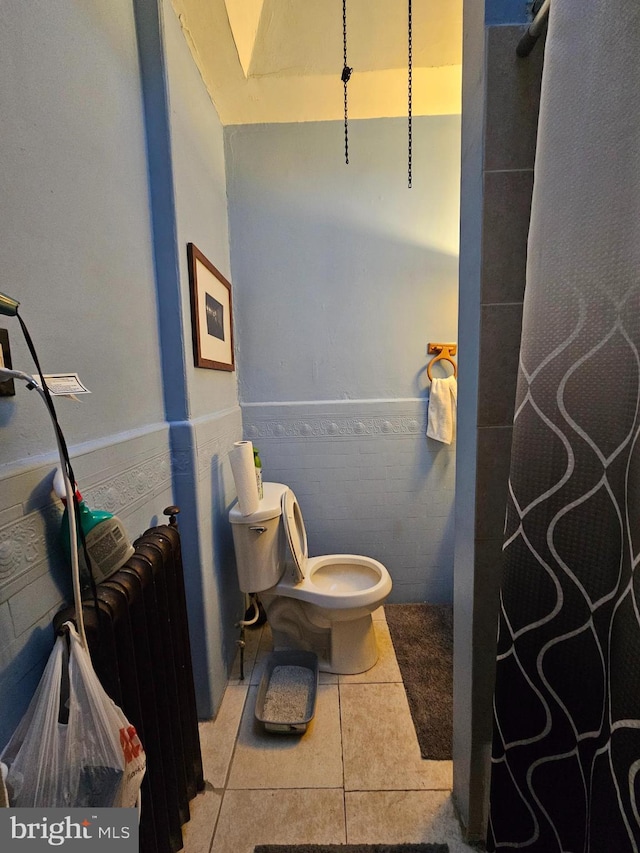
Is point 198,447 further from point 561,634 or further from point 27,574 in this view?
point 561,634

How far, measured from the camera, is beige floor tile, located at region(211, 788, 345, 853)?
2.90ft

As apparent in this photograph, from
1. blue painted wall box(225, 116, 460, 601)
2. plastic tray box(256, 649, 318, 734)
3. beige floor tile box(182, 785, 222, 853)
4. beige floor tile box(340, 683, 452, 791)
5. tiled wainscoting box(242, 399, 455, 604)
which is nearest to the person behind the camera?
beige floor tile box(182, 785, 222, 853)

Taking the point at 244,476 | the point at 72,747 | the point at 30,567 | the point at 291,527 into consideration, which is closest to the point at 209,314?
the point at 244,476

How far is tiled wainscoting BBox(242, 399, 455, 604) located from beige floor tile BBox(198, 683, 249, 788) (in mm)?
704

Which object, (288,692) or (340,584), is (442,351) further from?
(288,692)

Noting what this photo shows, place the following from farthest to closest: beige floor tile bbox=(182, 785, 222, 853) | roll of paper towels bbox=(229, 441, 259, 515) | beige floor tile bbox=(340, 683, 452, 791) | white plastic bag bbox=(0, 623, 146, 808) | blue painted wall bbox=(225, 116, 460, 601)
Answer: blue painted wall bbox=(225, 116, 460, 601) → roll of paper towels bbox=(229, 441, 259, 515) → beige floor tile bbox=(340, 683, 452, 791) → beige floor tile bbox=(182, 785, 222, 853) → white plastic bag bbox=(0, 623, 146, 808)

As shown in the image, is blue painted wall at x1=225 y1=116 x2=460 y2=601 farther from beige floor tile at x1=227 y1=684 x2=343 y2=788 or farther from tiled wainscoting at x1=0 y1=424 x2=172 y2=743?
tiled wainscoting at x1=0 y1=424 x2=172 y2=743

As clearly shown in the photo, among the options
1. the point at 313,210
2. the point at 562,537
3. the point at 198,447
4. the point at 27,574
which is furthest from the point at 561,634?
the point at 313,210

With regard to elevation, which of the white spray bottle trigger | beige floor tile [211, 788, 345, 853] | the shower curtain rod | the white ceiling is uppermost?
the white ceiling

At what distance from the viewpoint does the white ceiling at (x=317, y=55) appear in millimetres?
1239

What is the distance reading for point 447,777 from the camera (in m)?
1.03

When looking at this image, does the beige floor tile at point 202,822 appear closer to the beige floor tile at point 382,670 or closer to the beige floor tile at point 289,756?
the beige floor tile at point 289,756

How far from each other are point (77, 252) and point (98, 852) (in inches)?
41.8

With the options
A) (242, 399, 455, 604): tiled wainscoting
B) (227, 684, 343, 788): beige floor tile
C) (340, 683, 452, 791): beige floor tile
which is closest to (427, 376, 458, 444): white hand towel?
(242, 399, 455, 604): tiled wainscoting
